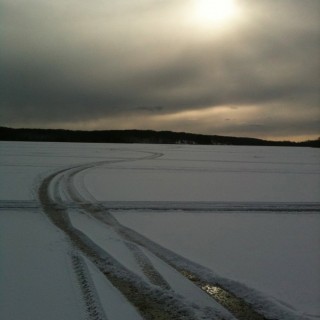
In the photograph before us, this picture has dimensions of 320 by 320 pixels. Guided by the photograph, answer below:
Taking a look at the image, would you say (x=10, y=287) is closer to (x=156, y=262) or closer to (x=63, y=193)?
(x=156, y=262)

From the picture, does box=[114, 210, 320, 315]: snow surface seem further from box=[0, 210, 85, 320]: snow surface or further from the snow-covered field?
box=[0, 210, 85, 320]: snow surface

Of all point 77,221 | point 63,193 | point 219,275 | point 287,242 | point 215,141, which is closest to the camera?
point 219,275

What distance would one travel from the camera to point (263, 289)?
4449 millimetres

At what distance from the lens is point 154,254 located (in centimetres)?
559

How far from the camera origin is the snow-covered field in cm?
399

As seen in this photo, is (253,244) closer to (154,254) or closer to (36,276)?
(154,254)

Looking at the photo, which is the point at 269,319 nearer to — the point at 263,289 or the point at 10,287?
the point at 263,289

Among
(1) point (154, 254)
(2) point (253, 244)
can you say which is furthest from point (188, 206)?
(1) point (154, 254)

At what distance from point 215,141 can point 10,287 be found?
102m

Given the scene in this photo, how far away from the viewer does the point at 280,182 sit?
14.9 meters

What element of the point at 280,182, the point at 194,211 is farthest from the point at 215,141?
the point at 194,211

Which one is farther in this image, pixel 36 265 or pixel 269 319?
pixel 36 265

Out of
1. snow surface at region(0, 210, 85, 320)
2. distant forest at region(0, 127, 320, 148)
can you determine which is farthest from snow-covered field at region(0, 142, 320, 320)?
distant forest at region(0, 127, 320, 148)

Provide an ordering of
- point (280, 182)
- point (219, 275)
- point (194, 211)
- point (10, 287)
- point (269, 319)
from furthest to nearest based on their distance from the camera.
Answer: point (280, 182), point (194, 211), point (219, 275), point (10, 287), point (269, 319)
